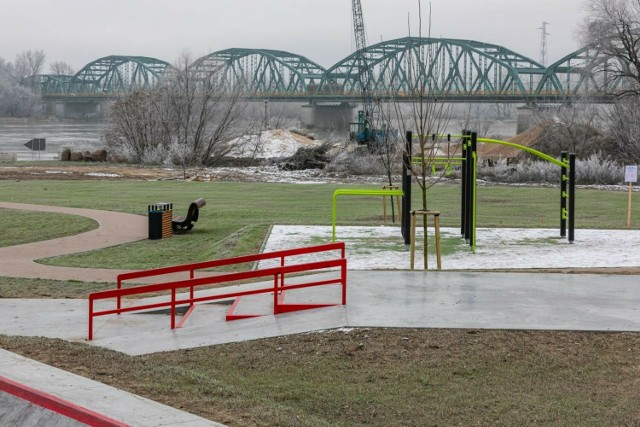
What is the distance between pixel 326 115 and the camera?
→ 130000 mm

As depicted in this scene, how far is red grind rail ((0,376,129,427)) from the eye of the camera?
7590 millimetres

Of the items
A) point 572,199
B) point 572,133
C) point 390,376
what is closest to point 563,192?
point 572,199

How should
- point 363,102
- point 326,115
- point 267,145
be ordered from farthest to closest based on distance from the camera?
1. point 326,115
2. point 363,102
3. point 267,145

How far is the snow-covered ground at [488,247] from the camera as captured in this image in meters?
17.9

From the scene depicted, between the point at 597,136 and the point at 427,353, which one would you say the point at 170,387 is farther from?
the point at 597,136

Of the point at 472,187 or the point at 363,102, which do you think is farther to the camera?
the point at 363,102

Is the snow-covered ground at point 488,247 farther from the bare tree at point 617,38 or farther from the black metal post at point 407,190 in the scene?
the bare tree at point 617,38

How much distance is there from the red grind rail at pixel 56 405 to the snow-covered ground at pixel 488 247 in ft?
30.0

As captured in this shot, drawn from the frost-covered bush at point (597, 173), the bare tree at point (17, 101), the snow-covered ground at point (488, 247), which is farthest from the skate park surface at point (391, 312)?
the bare tree at point (17, 101)

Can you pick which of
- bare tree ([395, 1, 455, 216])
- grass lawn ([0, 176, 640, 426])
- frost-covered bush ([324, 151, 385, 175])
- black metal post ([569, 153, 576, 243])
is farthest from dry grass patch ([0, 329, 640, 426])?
frost-covered bush ([324, 151, 385, 175])

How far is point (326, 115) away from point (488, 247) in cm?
11065

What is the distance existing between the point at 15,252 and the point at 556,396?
1509 centimetres

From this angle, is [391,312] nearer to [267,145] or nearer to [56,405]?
[56,405]

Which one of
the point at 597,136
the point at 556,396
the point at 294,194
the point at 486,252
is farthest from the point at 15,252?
the point at 597,136
